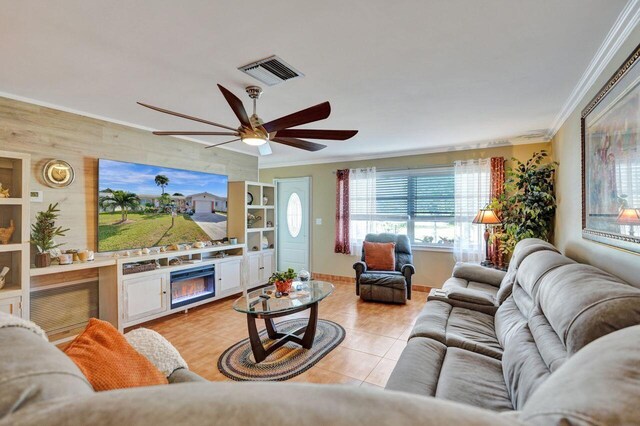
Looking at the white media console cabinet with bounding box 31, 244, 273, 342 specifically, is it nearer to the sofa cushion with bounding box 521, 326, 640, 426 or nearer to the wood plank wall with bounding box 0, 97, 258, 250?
the wood plank wall with bounding box 0, 97, 258, 250

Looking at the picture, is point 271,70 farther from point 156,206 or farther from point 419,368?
point 156,206

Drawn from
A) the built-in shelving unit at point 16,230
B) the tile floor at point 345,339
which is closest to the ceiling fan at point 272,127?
the built-in shelving unit at point 16,230

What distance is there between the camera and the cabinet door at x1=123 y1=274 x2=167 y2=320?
3.40m

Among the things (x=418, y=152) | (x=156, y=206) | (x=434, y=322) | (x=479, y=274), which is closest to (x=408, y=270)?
(x=479, y=274)

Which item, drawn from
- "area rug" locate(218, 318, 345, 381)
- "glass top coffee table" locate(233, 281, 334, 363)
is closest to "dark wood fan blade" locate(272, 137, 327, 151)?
"glass top coffee table" locate(233, 281, 334, 363)

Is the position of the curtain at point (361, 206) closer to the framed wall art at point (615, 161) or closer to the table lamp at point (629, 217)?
the framed wall art at point (615, 161)

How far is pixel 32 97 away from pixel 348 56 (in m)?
3.07

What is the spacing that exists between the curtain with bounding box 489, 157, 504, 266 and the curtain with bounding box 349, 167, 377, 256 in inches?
73.8

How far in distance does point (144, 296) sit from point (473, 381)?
3475 millimetres

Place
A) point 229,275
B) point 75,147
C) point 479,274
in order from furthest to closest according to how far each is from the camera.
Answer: point 229,275 < point 479,274 < point 75,147

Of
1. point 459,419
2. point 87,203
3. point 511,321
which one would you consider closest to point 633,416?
point 459,419

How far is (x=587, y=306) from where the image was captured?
47.9 inches

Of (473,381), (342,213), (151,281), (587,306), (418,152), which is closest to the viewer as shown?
(587,306)

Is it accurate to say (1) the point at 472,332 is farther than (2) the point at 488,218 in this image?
No
